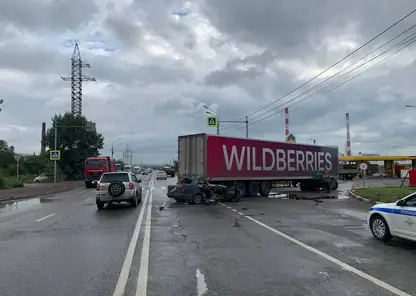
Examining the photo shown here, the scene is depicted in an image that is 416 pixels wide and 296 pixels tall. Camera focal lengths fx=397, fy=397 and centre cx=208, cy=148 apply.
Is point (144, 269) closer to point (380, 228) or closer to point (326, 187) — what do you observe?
point (380, 228)

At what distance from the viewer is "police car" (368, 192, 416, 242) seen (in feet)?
29.3

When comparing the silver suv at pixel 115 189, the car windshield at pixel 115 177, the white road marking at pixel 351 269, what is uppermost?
the car windshield at pixel 115 177

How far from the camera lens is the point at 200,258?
782cm

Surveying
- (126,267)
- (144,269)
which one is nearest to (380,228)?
(144,269)

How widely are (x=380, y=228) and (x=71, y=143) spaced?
52.8 metres

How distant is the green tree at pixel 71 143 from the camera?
56.6 m

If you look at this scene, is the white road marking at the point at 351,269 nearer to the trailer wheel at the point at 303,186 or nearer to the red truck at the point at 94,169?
the trailer wheel at the point at 303,186

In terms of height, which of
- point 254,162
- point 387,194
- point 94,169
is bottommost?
point 387,194

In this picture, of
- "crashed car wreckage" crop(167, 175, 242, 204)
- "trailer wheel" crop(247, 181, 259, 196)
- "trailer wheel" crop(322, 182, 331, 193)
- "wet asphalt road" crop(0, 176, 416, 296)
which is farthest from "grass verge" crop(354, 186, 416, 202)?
"wet asphalt road" crop(0, 176, 416, 296)

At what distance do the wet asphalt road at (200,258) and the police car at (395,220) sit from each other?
298mm

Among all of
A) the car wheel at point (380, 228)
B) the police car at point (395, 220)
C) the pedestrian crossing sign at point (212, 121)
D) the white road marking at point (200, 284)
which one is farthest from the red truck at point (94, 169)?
the white road marking at point (200, 284)

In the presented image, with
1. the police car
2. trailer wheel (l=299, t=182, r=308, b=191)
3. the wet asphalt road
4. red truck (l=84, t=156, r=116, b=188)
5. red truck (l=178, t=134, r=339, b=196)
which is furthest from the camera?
red truck (l=84, t=156, r=116, b=188)

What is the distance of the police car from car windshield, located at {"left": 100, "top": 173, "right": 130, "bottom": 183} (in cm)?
1141

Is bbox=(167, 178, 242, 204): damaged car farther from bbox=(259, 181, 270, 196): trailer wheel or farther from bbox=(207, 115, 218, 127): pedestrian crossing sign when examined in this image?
bbox=(207, 115, 218, 127): pedestrian crossing sign
